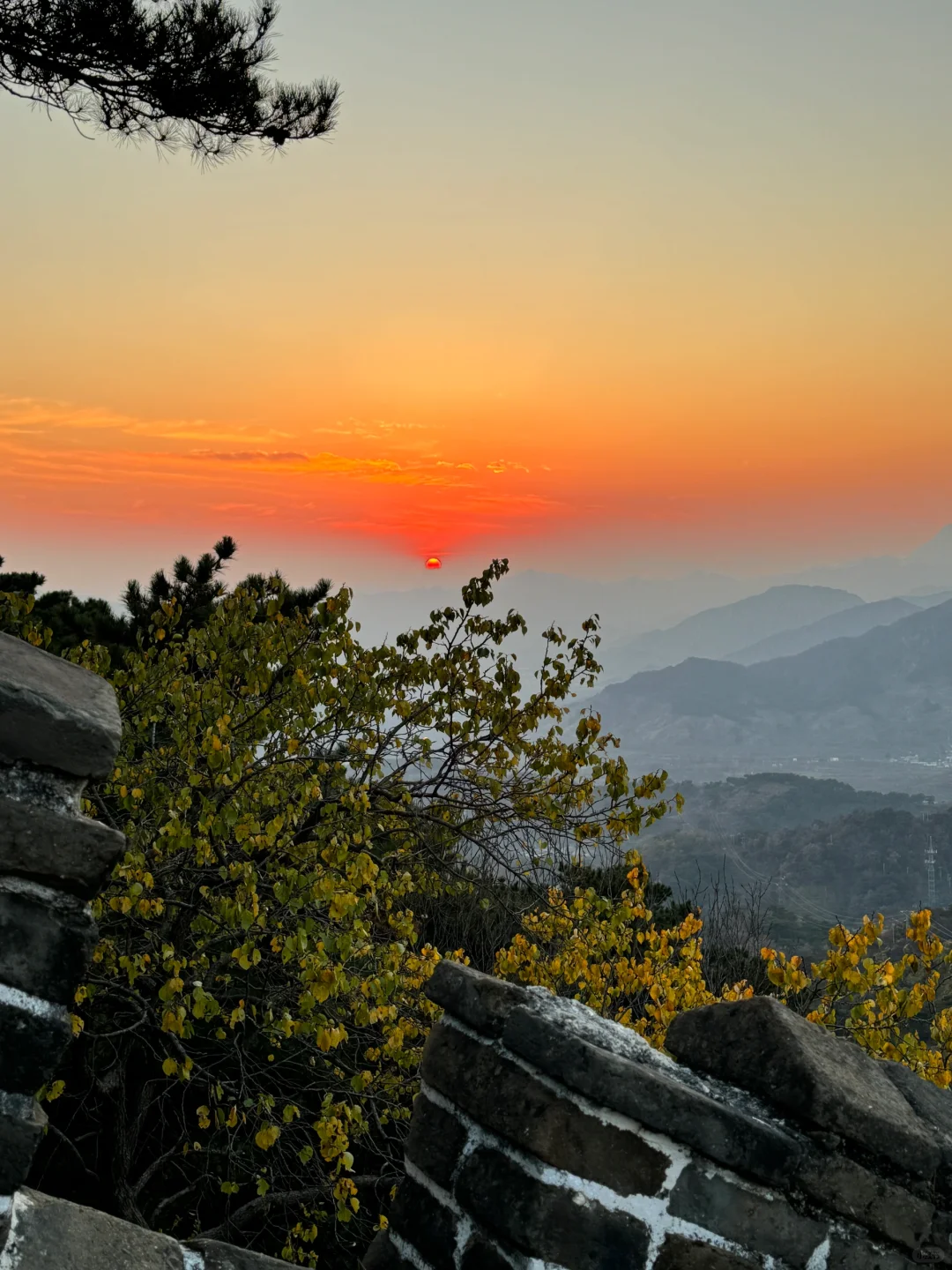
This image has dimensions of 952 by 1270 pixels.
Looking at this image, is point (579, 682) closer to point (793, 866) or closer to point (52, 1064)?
point (52, 1064)

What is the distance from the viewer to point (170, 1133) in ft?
24.4

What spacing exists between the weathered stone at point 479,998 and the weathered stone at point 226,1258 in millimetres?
608

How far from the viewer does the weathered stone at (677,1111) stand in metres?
2.00

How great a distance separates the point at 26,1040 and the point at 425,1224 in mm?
991

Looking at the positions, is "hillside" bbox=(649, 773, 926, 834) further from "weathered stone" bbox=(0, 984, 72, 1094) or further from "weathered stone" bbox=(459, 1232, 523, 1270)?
"weathered stone" bbox=(0, 984, 72, 1094)

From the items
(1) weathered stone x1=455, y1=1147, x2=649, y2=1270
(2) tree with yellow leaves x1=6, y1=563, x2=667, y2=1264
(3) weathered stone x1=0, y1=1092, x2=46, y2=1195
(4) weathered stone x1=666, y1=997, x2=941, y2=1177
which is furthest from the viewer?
(2) tree with yellow leaves x1=6, y1=563, x2=667, y2=1264

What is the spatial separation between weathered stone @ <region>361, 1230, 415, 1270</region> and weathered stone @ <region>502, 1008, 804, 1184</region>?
564 mm

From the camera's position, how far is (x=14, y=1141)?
1.65 meters

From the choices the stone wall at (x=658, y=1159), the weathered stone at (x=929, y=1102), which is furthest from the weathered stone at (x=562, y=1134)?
the weathered stone at (x=929, y=1102)

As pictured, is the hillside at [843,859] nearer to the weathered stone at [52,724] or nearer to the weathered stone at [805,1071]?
the weathered stone at [805,1071]

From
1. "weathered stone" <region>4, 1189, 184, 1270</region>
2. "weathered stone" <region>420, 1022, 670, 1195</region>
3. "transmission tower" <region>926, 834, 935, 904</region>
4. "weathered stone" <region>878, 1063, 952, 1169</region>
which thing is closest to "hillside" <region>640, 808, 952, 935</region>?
"transmission tower" <region>926, 834, 935, 904</region>

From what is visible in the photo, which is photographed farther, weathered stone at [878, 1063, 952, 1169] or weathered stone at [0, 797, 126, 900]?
weathered stone at [878, 1063, 952, 1169]

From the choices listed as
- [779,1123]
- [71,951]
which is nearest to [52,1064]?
[71,951]

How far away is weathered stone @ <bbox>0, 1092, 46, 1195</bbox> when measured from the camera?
1.64 metres
